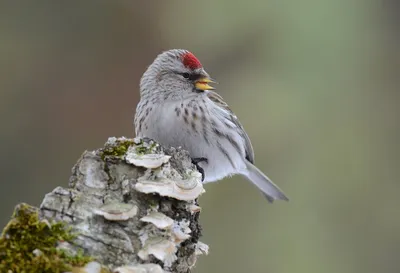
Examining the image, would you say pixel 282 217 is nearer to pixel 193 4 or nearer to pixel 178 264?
pixel 193 4

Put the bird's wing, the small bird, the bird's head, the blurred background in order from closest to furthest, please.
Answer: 1. the small bird
2. the bird's head
3. the bird's wing
4. the blurred background

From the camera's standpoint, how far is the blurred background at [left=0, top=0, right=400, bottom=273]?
462cm

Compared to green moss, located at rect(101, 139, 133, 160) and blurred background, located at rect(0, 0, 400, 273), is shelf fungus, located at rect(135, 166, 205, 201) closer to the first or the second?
green moss, located at rect(101, 139, 133, 160)

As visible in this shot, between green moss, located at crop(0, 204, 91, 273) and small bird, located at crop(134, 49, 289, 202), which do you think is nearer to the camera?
green moss, located at crop(0, 204, 91, 273)

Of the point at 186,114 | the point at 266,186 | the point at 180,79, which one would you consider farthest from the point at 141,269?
the point at 266,186

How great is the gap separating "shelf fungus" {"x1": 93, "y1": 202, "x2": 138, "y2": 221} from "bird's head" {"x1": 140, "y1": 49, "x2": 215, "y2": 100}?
125 cm

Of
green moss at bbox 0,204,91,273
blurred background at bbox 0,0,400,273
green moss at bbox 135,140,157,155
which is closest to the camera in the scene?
green moss at bbox 0,204,91,273

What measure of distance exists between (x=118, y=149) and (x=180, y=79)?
1115 millimetres

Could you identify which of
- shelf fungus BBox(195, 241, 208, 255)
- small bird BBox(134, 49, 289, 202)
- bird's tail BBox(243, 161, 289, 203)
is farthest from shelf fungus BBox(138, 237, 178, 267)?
bird's tail BBox(243, 161, 289, 203)

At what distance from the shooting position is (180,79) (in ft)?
9.44

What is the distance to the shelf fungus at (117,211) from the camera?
5.17 ft

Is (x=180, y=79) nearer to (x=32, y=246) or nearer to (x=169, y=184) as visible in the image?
(x=169, y=184)

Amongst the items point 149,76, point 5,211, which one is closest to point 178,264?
point 149,76

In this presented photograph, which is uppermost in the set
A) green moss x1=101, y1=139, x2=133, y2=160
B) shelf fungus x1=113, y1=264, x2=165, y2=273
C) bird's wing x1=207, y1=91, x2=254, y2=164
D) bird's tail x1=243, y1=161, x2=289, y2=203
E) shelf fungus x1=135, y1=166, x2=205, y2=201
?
bird's wing x1=207, y1=91, x2=254, y2=164
